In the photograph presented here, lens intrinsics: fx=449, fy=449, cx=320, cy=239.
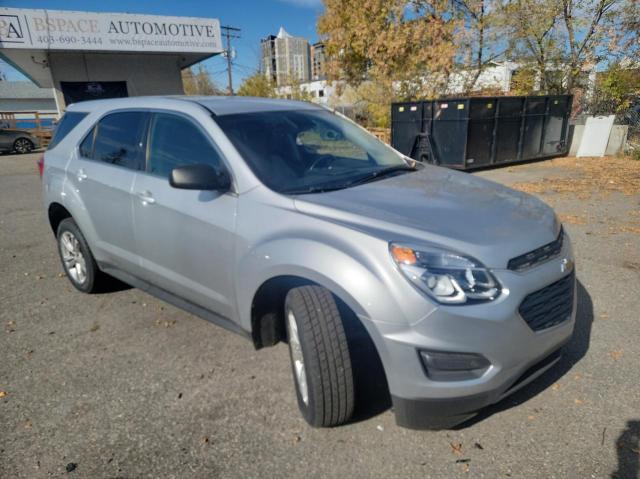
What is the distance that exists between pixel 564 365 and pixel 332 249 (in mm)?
1882

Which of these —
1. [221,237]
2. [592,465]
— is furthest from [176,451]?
→ [592,465]

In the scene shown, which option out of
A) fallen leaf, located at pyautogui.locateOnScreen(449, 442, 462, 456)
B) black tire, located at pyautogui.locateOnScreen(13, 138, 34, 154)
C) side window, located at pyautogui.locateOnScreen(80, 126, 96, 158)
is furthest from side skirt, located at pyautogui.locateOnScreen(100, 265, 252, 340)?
black tire, located at pyautogui.locateOnScreen(13, 138, 34, 154)

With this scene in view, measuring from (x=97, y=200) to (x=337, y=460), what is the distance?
2.79 meters

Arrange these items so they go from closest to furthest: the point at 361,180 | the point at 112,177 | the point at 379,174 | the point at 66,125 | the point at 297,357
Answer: the point at 297,357 < the point at 361,180 < the point at 379,174 < the point at 112,177 < the point at 66,125

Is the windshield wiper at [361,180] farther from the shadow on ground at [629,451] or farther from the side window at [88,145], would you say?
the side window at [88,145]

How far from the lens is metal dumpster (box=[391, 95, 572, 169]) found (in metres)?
10.7

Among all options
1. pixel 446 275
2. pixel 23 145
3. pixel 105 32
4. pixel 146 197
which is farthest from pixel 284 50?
pixel 446 275

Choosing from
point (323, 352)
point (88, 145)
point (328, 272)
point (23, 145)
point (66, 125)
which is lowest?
point (23, 145)

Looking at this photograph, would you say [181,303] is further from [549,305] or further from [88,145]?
[549,305]

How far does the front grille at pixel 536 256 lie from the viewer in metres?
2.12

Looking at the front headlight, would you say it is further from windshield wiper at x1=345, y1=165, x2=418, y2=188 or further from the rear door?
the rear door

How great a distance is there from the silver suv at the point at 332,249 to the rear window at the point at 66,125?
44 cm

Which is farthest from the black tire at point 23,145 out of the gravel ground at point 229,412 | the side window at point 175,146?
the side window at point 175,146

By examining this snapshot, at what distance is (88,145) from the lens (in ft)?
12.9
